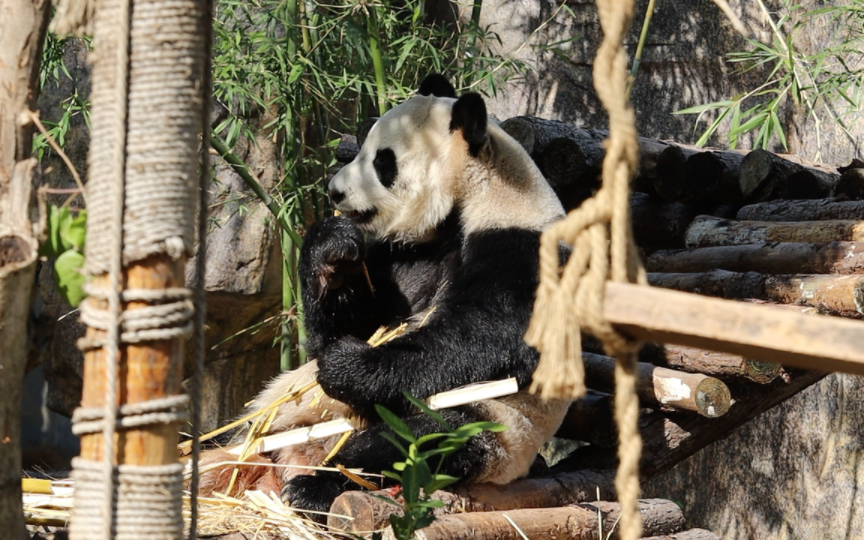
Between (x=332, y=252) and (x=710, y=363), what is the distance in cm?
150

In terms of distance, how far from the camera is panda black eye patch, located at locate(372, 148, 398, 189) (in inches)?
133

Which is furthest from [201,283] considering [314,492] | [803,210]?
[803,210]

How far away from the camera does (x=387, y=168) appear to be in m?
3.39

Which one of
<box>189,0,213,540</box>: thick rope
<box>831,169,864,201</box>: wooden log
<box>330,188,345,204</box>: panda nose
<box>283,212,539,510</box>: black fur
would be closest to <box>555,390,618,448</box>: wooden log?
<box>283,212,539,510</box>: black fur

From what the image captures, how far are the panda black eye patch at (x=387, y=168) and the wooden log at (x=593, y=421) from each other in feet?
3.71

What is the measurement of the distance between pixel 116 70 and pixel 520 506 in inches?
83.8

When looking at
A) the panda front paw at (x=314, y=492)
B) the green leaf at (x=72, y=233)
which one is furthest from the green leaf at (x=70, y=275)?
the panda front paw at (x=314, y=492)

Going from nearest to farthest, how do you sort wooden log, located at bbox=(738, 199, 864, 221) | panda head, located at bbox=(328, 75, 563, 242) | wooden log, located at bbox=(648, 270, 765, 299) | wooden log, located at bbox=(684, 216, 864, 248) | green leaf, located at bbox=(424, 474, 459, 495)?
green leaf, located at bbox=(424, 474, 459, 495)
panda head, located at bbox=(328, 75, 563, 242)
wooden log, located at bbox=(648, 270, 765, 299)
wooden log, located at bbox=(684, 216, 864, 248)
wooden log, located at bbox=(738, 199, 864, 221)

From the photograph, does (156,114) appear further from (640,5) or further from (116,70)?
(640,5)

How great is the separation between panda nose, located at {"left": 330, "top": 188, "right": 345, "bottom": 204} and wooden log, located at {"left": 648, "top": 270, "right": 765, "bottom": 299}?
152 cm

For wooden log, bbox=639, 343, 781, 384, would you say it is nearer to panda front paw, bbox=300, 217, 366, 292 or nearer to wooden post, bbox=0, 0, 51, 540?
panda front paw, bbox=300, 217, 366, 292

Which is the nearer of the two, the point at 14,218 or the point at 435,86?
the point at 14,218

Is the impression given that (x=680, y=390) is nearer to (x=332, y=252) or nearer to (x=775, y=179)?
(x=332, y=252)

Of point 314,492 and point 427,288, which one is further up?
point 427,288
